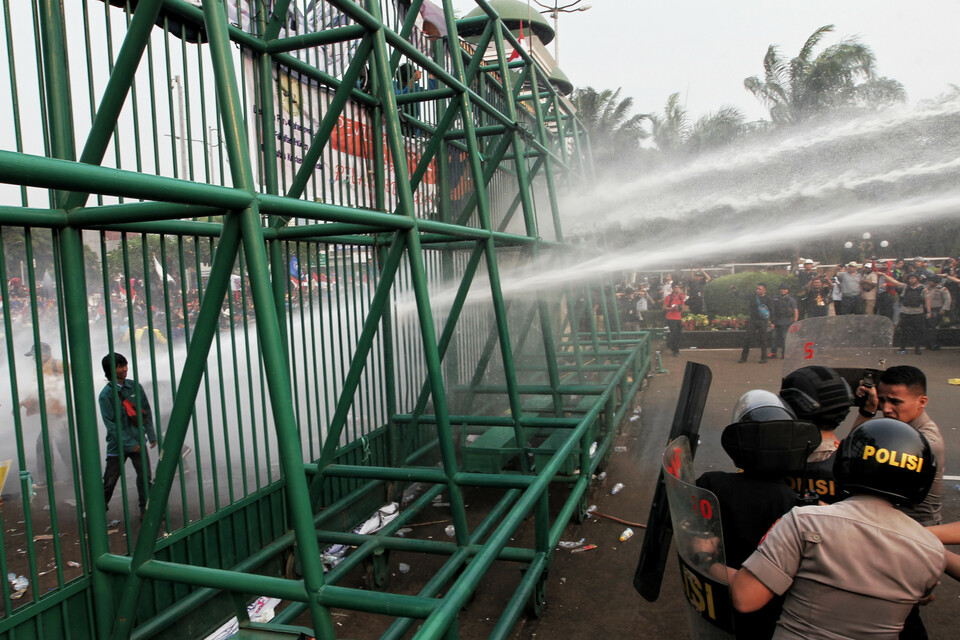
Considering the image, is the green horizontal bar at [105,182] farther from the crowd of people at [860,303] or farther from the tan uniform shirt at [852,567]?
the crowd of people at [860,303]

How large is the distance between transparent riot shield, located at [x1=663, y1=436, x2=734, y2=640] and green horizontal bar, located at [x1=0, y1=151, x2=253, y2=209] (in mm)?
1541

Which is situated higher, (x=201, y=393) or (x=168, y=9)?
(x=168, y=9)

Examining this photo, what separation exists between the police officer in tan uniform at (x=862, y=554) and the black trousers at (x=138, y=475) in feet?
10.0

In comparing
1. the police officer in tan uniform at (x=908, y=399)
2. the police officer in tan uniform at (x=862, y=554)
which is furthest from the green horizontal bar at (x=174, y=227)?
the police officer in tan uniform at (x=908, y=399)

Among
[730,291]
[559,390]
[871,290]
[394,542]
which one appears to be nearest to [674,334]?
[730,291]

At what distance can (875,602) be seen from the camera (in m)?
1.86

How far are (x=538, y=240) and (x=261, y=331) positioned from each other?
390cm

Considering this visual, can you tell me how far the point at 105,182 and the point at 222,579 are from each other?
4.61ft

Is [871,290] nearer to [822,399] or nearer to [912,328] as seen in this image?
[912,328]

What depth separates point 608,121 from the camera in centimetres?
2727

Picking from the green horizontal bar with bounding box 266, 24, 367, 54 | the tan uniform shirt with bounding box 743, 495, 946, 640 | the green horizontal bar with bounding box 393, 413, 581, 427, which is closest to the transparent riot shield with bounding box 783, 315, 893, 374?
the green horizontal bar with bounding box 393, 413, 581, 427

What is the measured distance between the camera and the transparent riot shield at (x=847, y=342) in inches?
160

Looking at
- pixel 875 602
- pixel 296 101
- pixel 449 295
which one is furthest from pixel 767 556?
pixel 449 295

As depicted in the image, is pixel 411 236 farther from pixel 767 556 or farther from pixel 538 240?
pixel 538 240
